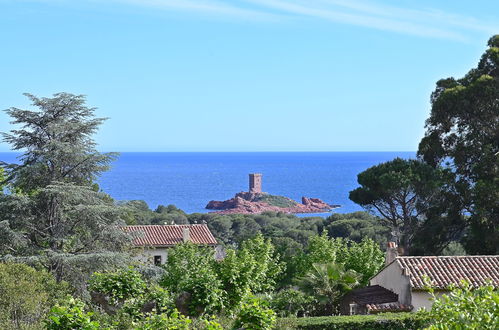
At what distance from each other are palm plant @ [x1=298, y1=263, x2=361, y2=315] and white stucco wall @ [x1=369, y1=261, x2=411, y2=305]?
1040 mm

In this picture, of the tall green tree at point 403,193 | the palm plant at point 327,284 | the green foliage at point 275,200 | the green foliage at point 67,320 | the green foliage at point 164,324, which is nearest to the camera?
the green foliage at point 164,324

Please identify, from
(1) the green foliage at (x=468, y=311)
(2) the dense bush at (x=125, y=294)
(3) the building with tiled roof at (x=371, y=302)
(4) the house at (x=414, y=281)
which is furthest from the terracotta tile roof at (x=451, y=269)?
(1) the green foliage at (x=468, y=311)

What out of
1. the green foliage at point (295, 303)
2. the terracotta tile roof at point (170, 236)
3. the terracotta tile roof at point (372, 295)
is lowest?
the green foliage at point (295, 303)

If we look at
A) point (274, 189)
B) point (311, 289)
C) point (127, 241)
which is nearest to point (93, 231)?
point (127, 241)

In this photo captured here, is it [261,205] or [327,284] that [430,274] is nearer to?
[327,284]

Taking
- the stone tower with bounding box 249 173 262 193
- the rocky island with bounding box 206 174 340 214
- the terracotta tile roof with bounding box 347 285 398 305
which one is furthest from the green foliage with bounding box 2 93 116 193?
the stone tower with bounding box 249 173 262 193

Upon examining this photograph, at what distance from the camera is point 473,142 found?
32500 millimetres

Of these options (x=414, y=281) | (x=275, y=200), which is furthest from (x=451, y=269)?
(x=275, y=200)

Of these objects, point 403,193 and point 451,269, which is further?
point 403,193

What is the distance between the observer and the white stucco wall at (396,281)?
68.2 feet

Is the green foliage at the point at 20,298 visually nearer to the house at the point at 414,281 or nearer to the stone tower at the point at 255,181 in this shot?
the house at the point at 414,281

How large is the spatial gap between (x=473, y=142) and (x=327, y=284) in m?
13.7

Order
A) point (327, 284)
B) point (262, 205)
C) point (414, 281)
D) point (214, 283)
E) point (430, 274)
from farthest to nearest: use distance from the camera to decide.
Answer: point (262, 205), point (327, 284), point (430, 274), point (414, 281), point (214, 283)

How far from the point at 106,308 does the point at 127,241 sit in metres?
8.48
